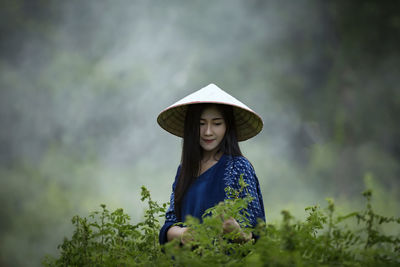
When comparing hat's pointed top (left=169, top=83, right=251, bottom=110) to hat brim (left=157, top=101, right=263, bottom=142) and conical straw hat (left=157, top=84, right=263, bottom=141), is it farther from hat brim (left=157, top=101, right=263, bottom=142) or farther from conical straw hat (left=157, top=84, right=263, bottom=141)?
hat brim (left=157, top=101, right=263, bottom=142)

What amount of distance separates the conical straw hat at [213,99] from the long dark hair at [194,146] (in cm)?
6

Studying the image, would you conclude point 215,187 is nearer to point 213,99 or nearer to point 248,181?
point 248,181

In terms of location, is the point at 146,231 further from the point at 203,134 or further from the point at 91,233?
the point at 203,134

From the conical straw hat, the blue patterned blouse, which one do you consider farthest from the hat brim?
the blue patterned blouse

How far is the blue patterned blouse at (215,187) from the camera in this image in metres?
1.67

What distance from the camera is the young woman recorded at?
1.70m

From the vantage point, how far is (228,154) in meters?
1.82

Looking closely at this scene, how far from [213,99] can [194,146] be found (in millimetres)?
257

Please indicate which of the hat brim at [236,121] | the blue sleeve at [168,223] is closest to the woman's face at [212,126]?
the hat brim at [236,121]

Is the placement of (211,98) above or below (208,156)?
above

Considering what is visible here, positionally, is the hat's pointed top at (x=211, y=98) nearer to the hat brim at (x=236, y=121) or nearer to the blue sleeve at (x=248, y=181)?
the hat brim at (x=236, y=121)

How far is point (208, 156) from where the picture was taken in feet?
6.22

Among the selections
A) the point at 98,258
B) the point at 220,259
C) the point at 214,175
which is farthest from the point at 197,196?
the point at 220,259

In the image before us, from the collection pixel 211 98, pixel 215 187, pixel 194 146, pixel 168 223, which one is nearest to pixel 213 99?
pixel 211 98
